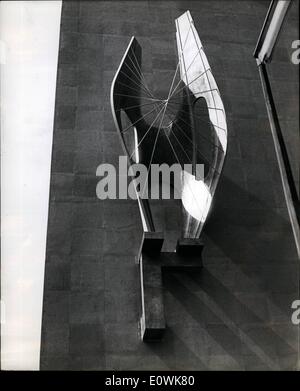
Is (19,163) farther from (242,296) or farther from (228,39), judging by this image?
(228,39)

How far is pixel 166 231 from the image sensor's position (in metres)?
16.1

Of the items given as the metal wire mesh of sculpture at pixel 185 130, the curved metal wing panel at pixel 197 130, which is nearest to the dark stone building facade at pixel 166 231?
the curved metal wing panel at pixel 197 130

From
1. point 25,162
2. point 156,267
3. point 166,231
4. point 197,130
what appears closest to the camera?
point 156,267

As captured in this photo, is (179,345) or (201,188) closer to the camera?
(179,345)

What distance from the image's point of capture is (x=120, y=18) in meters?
20.9

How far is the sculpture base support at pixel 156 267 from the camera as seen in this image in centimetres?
1409

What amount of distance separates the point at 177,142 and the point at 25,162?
4.24 metres

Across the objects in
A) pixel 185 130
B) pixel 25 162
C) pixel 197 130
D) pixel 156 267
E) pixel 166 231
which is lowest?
pixel 156 267

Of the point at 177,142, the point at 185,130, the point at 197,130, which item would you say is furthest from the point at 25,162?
the point at 197,130

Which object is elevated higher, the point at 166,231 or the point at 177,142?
the point at 177,142

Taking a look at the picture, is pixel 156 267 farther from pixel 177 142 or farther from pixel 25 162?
pixel 25 162

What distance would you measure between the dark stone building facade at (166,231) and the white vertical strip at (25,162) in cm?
29

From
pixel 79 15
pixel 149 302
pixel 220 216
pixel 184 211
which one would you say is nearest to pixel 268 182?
pixel 220 216

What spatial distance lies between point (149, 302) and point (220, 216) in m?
3.61
